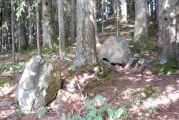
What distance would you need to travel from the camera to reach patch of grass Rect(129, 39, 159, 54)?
33.5 feet

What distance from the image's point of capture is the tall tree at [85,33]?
23.1 feet

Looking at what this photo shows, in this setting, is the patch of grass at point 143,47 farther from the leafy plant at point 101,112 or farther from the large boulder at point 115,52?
the leafy plant at point 101,112

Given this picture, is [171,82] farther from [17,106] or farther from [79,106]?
[17,106]

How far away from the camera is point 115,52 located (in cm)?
897

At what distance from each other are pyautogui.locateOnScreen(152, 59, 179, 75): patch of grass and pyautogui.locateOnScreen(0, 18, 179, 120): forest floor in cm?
17

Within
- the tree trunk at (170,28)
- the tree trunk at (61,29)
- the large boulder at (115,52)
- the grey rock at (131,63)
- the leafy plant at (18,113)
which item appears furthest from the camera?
the tree trunk at (61,29)

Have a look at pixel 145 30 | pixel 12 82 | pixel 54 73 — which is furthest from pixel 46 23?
pixel 54 73

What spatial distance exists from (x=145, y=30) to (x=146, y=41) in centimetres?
59

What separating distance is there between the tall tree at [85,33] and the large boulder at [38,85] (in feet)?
3.74

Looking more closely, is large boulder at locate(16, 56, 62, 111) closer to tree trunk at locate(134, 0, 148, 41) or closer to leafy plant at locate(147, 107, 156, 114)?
leafy plant at locate(147, 107, 156, 114)

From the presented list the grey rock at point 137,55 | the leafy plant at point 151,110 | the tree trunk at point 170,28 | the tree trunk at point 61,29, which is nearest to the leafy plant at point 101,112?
the leafy plant at point 151,110

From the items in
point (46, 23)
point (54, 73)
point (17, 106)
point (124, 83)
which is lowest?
point (17, 106)

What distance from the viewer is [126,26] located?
21562 mm

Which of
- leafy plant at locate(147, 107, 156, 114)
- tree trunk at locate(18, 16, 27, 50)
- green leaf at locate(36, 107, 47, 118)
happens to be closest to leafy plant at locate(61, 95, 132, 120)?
leafy plant at locate(147, 107, 156, 114)
